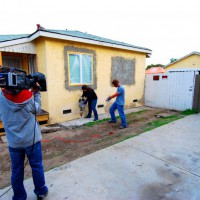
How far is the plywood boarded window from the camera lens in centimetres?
789

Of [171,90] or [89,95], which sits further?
[171,90]

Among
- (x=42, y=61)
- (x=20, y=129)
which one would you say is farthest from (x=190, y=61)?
(x=20, y=129)

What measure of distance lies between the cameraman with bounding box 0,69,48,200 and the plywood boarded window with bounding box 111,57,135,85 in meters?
6.24

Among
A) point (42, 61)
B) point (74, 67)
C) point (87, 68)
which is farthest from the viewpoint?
point (87, 68)

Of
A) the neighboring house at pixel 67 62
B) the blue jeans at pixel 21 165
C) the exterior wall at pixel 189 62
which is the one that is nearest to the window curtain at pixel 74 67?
the neighboring house at pixel 67 62

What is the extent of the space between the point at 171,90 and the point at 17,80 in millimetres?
8035

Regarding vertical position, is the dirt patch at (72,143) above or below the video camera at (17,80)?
below

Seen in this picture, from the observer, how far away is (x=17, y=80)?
1632 millimetres

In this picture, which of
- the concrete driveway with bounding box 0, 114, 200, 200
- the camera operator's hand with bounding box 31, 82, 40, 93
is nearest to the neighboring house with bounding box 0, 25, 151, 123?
the concrete driveway with bounding box 0, 114, 200, 200

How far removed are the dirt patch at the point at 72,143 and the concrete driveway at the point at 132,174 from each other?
0.41 meters

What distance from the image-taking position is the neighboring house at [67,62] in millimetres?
5762

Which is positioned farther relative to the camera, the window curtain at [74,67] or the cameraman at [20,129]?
the window curtain at [74,67]

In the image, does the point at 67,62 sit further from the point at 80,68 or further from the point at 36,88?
the point at 36,88

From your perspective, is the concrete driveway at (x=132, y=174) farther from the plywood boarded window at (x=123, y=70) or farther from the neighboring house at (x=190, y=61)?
the neighboring house at (x=190, y=61)
